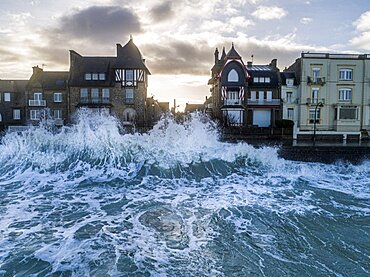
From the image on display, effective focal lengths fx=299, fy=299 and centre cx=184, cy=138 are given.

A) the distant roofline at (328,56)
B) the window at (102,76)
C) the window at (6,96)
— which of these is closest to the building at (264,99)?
the distant roofline at (328,56)

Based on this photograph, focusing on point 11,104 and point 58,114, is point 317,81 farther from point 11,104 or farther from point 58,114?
point 11,104

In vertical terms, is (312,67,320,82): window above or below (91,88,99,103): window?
above

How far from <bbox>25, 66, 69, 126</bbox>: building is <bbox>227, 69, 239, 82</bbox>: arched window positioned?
20866 mm

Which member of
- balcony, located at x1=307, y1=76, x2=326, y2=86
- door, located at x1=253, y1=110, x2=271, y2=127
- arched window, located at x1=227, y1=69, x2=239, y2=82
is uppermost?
arched window, located at x1=227, y1=69, x2=239, y2=82

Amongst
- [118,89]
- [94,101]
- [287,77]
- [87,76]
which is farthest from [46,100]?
[287,77]

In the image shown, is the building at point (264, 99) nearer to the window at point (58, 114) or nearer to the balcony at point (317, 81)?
the balcony at point (317, 81)

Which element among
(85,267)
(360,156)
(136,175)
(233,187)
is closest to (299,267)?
(85,267)

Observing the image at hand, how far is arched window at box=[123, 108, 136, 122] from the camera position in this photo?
38406 millimetres

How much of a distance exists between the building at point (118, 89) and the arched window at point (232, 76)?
10959mm

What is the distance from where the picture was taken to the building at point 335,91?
35219 millimetres

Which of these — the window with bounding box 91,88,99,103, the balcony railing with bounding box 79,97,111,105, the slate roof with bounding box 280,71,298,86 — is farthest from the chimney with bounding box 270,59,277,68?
the window with bounding box 91,88,99,103

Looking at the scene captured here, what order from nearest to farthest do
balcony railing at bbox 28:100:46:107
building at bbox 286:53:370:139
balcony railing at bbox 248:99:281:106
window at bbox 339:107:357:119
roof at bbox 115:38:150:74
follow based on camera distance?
building at bbox 286:53:370:139 → window at bbox 339:107:357:119 → balcony railing at bbox 248:99:281:106 → roof at bbox 115:38:150:74 → balcony railing at bbox 28:100:46:107

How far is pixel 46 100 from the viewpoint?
39125 mm

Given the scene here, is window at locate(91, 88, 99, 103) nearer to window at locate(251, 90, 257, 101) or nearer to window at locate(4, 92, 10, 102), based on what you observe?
window at locate(4, 92, 10, 102)
